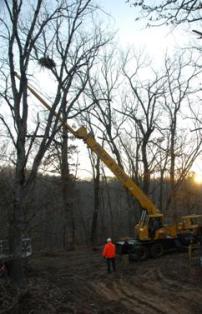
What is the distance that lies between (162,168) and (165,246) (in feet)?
58.7

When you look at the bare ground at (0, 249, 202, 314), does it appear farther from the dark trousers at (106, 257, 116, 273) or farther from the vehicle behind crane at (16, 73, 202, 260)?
the vehicle behind crane at (16, 73, 202, 260)

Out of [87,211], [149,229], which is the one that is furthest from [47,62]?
[87,211]

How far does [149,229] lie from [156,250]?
116 cm

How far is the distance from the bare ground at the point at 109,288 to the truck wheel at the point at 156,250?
63 cm

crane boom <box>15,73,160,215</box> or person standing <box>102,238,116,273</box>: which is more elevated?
crane boom <box>15,73,160,215</box>

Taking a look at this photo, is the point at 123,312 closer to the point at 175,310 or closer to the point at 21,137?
the point at 175,310

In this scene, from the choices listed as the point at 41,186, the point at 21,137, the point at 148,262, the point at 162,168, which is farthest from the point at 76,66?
the point at 162,168

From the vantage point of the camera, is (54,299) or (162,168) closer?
(54,299)

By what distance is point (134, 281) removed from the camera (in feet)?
59.3

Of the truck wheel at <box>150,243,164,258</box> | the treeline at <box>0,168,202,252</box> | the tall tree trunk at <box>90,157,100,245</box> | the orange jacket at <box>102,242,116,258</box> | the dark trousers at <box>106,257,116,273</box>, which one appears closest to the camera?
the dark trousers at <box>106,257,116,273</box>

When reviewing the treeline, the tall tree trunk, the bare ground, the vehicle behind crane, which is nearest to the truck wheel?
the vehicle behind crane

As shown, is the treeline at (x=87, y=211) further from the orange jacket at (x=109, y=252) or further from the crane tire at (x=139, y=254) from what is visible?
the orange jacket at (x=109, y=252)

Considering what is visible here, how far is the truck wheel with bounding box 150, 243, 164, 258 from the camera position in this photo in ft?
82.3

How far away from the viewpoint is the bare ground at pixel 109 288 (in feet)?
40.3
